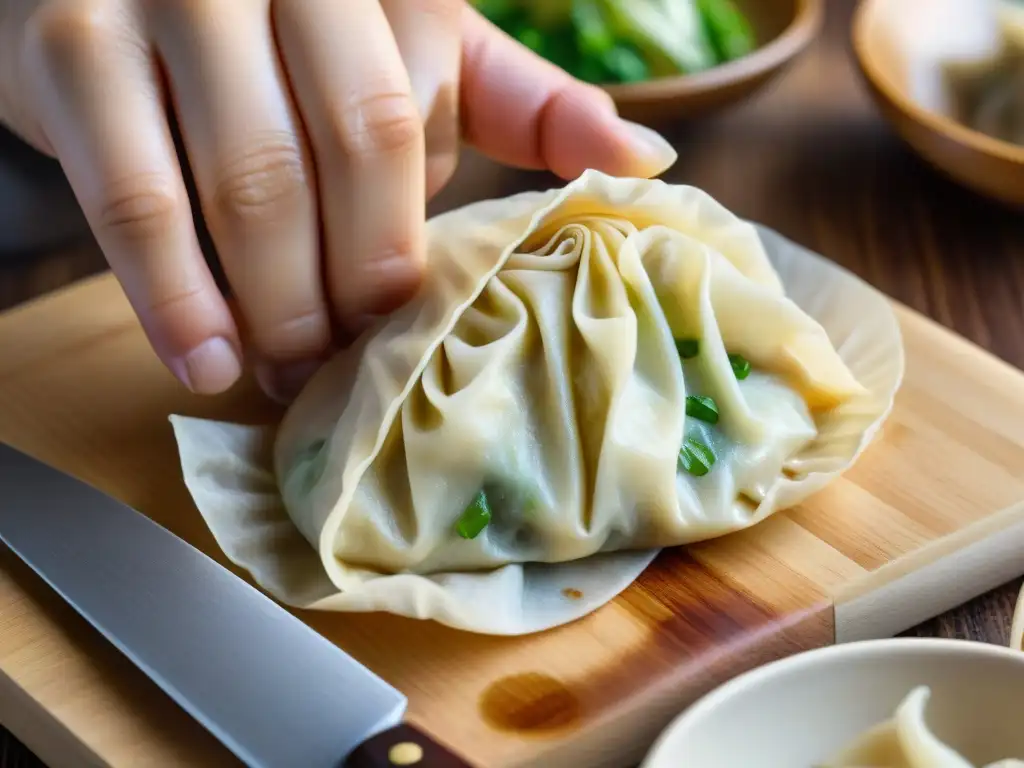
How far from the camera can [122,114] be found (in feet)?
4.45

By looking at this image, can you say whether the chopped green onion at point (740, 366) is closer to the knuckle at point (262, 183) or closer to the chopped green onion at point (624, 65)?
the knuckle at point (262, 183)

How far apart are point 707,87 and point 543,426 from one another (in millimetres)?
962

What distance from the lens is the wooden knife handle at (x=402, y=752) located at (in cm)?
104

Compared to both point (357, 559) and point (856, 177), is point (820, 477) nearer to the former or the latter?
point (357, 559)

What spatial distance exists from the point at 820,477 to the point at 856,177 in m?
1.11

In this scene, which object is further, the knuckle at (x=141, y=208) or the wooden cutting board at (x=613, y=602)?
the knuckle at (x=141, y=208)

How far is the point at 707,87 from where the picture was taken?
2.12 metres

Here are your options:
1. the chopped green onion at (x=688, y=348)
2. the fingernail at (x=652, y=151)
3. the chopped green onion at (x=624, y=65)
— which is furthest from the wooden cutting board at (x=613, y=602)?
the chopped green onion at (x=624, y=65)

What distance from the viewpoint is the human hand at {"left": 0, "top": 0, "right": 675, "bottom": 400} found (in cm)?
136

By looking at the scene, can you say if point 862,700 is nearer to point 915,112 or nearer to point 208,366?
point 208,366

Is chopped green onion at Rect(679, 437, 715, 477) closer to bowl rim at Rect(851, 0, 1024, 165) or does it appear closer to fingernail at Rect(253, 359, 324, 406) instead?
fingernail at Rect(253, 359, 324, 406)

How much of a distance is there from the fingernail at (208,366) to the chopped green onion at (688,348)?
1.78 feet

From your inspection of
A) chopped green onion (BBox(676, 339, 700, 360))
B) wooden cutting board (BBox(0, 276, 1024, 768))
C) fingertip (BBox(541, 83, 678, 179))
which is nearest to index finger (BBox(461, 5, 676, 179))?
fingertip (BBox(541, 83, 678, 179))

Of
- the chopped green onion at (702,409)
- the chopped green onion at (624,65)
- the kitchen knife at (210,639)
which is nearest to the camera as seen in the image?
the kitchen knife at (210,639)
